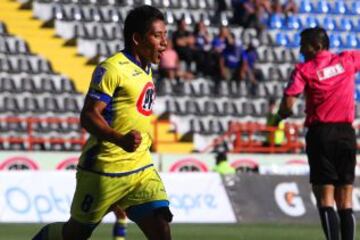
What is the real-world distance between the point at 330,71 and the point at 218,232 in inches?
237

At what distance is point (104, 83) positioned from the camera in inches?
292

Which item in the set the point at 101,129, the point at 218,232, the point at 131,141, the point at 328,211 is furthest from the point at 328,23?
the point at 131,141

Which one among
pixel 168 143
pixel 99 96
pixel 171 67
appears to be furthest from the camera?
pixel 171 67

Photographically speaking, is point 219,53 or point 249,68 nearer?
point 219,53

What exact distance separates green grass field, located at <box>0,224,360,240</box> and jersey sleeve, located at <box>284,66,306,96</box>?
14.4 ft

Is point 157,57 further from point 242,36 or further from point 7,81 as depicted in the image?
point 242,36

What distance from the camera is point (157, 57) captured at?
25.0ft

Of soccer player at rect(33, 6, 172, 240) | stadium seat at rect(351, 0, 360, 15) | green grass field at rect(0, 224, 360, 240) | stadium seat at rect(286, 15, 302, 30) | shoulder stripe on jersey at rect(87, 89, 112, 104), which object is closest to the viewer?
shoulder stripe on jersey at rect(87, 89, 112, 104)

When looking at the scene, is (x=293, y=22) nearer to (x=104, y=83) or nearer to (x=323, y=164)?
(x=323, y=164)

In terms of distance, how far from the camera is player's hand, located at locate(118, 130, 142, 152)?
7043 millimetres

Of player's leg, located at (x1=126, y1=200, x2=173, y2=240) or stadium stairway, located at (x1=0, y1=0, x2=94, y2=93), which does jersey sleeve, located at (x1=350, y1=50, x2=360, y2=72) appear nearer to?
player's leg, located at (x1=126, y1=200, x2=173, y2=240)

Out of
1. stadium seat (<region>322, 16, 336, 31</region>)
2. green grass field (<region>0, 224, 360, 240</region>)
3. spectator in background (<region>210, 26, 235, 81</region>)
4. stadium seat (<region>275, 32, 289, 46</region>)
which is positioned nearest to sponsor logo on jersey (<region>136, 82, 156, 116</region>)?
green grass field (<region>0, 224, 360, 240</region>)

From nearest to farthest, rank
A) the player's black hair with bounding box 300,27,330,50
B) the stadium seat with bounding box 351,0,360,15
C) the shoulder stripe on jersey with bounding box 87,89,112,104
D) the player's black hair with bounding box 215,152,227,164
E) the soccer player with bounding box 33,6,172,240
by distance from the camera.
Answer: the shoulder stripe on jersey with bounding box 87,89,112,104 → the soccer player with bounding box 33,6,172,240 → the player's black hair with bounding box 300,27,330,50 → the player's black hair with bounding box 215,152,227,164 → the stadium seat with bounding box 351,0,360,15

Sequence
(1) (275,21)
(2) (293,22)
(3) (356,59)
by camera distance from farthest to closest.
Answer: (2) (293,22) → (1) (275,21) → (3) (356,59)
